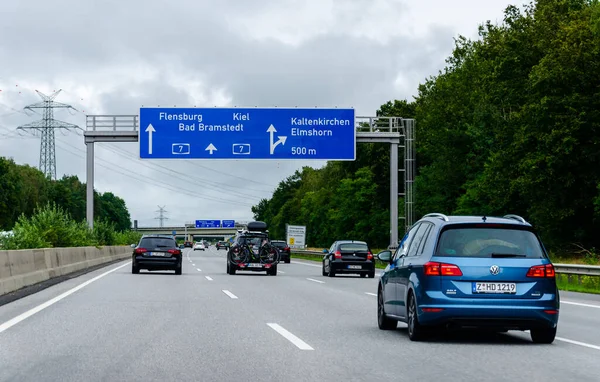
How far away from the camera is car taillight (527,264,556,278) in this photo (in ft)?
36.1

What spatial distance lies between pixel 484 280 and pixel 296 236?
77.8 meters

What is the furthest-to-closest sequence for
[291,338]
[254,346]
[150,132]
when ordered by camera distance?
[150,132], [291,338], [254,346]

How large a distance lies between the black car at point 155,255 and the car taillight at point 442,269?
23.1m

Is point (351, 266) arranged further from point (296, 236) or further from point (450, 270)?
point (296, 236)

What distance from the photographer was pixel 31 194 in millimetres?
129750

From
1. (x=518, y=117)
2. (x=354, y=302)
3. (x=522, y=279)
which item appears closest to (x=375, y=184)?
(x=518, y=117)

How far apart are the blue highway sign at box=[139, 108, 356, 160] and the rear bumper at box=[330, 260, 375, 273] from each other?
9687 millimetres

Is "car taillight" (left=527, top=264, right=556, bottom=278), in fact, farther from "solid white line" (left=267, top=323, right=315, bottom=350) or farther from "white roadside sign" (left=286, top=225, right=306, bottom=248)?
"white roadside sign" (left=286, top=225, right=306, bottom=248)

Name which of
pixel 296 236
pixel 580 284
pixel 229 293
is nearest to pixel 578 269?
pixel 580 284

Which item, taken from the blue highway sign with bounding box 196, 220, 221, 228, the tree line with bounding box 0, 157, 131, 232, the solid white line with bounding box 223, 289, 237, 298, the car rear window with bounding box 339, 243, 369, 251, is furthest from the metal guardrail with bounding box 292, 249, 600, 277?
the blue highway sign with bounding box 196, 220, 221, 228

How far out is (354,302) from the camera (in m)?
19.0

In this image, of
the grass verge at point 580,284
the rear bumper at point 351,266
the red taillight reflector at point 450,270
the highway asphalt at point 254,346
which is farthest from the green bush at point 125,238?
the red taillight reflector at point 450,270

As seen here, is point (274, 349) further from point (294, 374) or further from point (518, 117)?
point (518, 117)

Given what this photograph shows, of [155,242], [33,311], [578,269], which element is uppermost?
[155,242]
